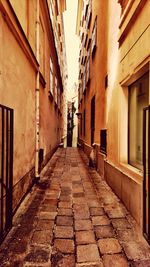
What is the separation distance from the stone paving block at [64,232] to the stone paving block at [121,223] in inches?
27.5

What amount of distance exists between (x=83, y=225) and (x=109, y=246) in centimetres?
69

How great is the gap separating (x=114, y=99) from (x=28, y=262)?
4147mm

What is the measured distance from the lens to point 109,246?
2.72 m

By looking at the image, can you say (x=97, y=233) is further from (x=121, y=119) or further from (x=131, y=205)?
(x=121, y=119)

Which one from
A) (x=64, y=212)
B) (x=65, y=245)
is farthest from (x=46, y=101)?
(x=65, y=245)

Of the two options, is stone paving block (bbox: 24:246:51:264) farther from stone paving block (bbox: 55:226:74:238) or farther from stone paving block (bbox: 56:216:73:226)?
stone paving block (bbox: 56:216:73:226)

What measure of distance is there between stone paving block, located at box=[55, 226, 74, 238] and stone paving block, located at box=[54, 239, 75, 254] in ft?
0.45

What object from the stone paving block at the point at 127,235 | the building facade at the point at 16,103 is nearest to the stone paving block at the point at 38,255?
the building facade at the point at 16,103

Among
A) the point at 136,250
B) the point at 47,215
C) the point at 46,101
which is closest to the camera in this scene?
the point at 136,250

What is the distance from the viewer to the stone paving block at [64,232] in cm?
300

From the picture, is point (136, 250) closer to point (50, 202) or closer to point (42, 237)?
point (42, 237)

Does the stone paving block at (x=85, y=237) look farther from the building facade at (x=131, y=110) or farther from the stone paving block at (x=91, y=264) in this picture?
the building facade at (x=131, y=110)

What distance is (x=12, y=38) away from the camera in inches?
142

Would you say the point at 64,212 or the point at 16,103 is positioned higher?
the point at 16,103
